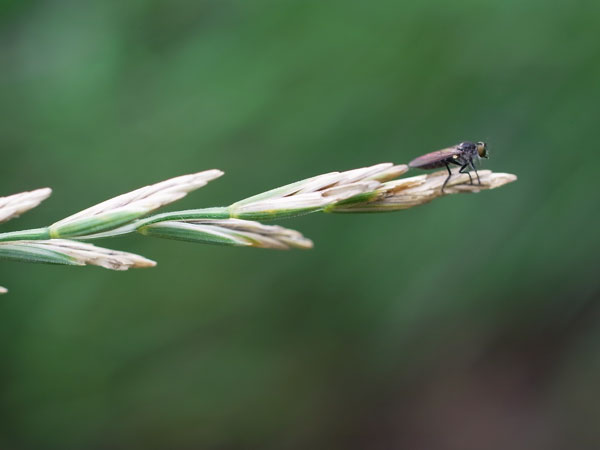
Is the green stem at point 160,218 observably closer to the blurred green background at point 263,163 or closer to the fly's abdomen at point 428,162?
the fly's abdomen at point 428,162

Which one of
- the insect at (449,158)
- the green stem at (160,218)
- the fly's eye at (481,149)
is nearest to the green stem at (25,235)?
the green stem at (160,218)

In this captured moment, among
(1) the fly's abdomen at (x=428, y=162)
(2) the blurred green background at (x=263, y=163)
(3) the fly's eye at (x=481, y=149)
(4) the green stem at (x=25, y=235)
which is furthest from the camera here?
(2) the blurred green background at (x=263, y=163)

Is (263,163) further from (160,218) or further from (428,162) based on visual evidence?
(160,218)

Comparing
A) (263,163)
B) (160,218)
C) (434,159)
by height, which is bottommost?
(160,218)

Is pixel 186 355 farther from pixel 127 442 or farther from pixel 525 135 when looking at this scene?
pixel 525 135

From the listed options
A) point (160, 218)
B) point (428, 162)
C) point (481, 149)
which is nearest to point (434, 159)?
point (428, 162)

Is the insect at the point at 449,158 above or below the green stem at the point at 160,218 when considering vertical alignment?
above
